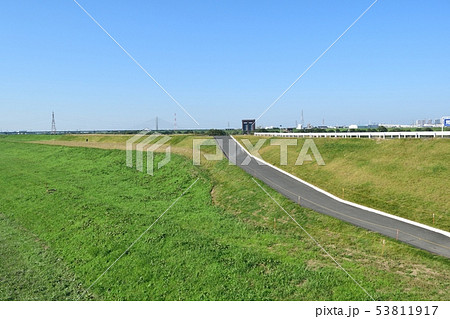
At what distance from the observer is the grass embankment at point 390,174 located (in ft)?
71.5

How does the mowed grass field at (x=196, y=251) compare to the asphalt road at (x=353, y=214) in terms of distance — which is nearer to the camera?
the mowed grass field at (x=196, y=251)

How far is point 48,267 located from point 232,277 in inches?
488

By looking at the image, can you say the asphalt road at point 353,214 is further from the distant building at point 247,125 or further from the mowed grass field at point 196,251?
the distant building at point 247,125

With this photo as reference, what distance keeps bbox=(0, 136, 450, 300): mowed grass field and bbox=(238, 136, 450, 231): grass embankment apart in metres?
5.34

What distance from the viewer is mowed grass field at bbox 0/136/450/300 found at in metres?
14.2

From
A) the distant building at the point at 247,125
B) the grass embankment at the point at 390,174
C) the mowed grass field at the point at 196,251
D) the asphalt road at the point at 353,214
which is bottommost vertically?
the mowed grass field at the point at 196,251

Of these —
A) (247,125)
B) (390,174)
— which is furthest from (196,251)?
(247,125)

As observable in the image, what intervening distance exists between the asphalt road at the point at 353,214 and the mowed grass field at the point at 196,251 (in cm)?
104

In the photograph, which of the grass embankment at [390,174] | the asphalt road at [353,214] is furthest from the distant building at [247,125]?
the asphalt road at [353,214]

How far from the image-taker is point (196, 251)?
18.3 m

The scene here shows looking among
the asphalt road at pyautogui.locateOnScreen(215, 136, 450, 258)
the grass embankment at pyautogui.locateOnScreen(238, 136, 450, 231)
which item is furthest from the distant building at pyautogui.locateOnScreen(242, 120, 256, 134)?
the asphalt road at pyautogui.locateOnScreen(215, 136, 450, 258)

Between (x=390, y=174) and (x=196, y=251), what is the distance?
19724 mm

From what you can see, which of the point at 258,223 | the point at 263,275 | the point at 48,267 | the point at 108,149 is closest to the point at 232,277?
the point at 263,275

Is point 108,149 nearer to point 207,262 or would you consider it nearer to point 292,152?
point 292,152
